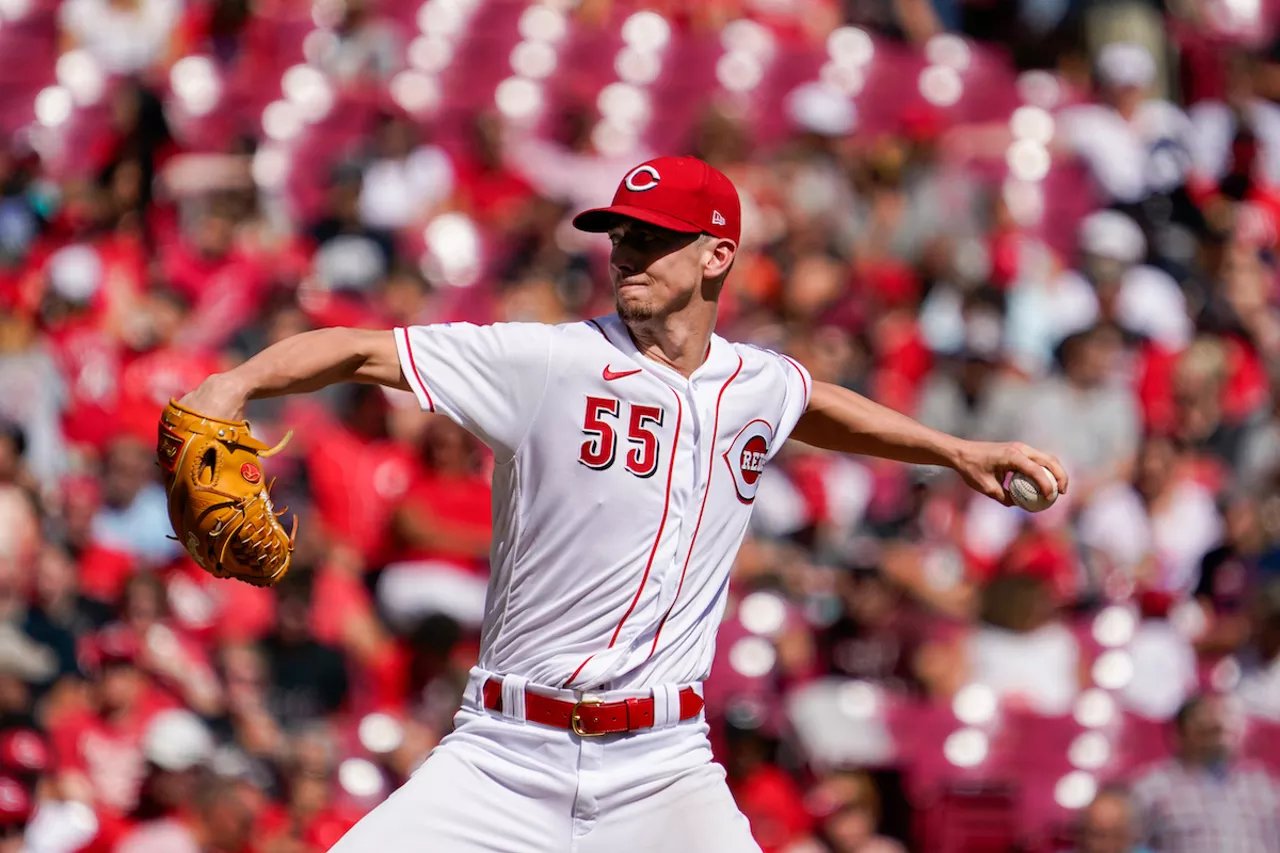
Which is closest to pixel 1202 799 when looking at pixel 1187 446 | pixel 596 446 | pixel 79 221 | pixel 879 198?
pixel 1187 446

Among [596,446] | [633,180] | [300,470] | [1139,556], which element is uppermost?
[633,180]

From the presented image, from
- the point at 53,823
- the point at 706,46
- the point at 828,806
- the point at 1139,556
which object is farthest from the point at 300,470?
the point at 706,46

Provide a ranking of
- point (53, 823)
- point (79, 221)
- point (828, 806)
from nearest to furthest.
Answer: point (53, 823) → point (828, 806) → point (79, 221)

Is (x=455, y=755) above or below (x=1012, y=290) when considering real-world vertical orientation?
above

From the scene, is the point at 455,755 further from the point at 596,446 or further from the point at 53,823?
the point at 53,823

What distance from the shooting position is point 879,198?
11023 mm

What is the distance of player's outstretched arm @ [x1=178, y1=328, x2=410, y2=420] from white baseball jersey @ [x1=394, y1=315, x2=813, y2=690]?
4.3 inches

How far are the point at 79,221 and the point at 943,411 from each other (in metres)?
4.79

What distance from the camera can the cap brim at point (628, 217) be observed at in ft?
13.3

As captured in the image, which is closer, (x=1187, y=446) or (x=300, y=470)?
(x=300, y=470)

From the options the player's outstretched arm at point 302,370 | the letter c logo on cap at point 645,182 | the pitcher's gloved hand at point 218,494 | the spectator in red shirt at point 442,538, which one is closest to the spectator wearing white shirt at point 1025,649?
the spectator in red shirt at point 442,538

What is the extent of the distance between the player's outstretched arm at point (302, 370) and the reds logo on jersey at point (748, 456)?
823 mm

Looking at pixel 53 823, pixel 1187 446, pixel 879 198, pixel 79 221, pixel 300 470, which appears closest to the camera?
pixel 53 823

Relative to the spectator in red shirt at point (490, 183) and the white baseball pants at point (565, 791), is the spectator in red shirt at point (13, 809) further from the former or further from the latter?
the spectator in red shirt at point (490, 183)
